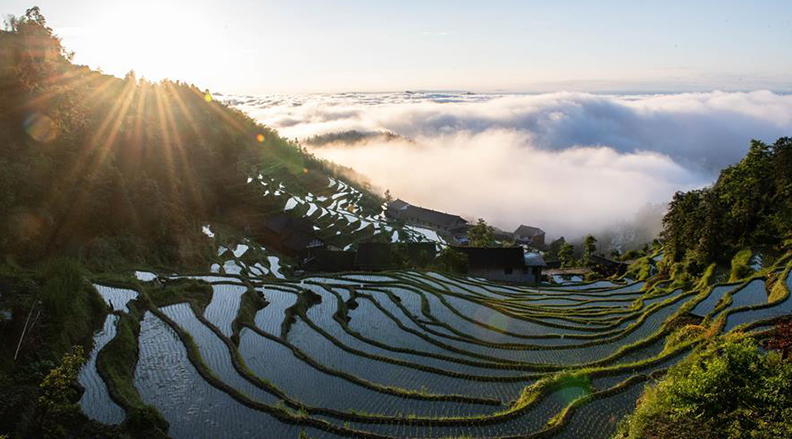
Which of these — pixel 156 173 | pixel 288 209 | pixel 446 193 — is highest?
pixel 156 173

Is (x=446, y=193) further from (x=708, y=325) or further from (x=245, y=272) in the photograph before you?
(x=708, y=325)

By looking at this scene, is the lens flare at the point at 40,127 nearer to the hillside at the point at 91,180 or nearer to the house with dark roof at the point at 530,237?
the hillside at the point at 91,180

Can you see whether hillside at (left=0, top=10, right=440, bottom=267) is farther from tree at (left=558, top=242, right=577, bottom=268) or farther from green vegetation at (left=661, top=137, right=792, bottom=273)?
green vegetation at (left=661, top=137, right=792, bottom=273)

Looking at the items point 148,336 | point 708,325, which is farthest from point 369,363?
point 708,325

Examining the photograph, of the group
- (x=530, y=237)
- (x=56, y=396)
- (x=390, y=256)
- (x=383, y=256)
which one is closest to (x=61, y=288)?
(x=56, y=396)

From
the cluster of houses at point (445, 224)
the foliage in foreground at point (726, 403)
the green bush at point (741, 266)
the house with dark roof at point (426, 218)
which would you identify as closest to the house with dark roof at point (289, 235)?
the cluster of houses at point (445, 224)

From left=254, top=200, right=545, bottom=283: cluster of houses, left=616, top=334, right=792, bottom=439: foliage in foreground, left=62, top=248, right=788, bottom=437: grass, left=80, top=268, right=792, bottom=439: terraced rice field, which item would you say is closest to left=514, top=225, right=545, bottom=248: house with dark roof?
left=254, top=200, right=545, bottom=283: cluster of houses
